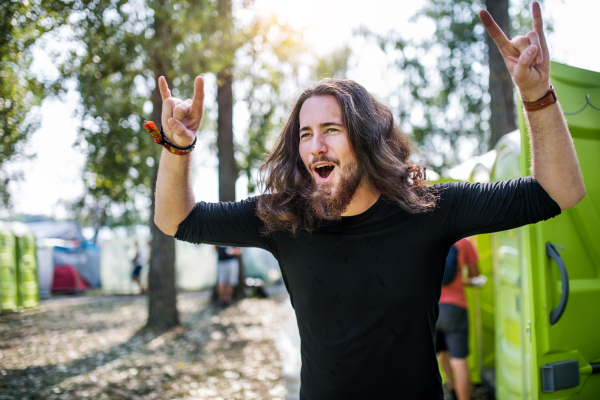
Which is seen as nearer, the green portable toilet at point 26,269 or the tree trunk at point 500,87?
the tree trunk at point 500,87

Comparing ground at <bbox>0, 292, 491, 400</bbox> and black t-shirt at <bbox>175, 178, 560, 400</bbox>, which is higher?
black t-shirt at <bbox>175, 178, 560, 400</bbox>

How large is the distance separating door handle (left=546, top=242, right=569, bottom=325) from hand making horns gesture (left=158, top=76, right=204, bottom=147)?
2139 mm

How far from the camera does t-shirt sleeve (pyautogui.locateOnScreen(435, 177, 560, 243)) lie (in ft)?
5.23

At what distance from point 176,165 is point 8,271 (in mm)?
11269

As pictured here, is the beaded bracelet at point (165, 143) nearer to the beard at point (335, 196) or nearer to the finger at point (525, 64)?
the beard at point (335, 196)

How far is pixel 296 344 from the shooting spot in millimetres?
4430

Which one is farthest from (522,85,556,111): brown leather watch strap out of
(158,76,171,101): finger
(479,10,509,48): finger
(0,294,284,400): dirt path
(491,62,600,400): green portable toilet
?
(0,294,284,400): dirt path

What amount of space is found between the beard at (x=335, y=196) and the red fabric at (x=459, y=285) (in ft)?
8.81

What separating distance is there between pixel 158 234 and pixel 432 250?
263 inches

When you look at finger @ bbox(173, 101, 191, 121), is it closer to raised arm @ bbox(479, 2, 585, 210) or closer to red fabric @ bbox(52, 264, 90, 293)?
raised arm @ bbox(479, 2, 585, 210)

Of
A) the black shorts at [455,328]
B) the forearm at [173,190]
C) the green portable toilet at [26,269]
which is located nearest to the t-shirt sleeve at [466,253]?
the black shorts at [455,328]

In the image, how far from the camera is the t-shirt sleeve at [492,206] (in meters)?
1.59

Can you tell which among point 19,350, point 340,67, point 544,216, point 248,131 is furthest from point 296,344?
point 340,67

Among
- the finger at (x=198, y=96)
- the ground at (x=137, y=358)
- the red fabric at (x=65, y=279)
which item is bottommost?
the red fabric at (x=65, y=279)
